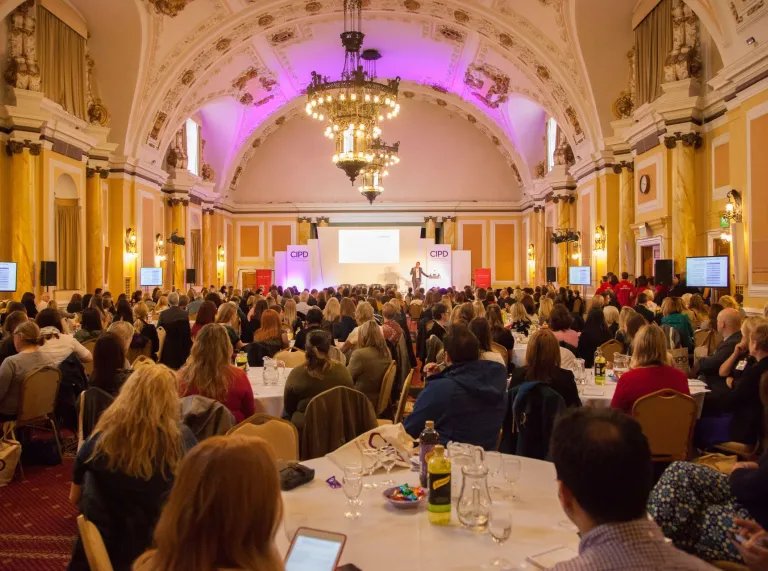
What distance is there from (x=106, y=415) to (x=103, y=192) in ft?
42.5

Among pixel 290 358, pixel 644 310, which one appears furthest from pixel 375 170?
Result: pixel 290 358

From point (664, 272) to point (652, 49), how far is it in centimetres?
Answer: 448

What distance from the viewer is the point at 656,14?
485 inches

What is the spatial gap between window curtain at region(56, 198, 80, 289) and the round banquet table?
39.0 ft

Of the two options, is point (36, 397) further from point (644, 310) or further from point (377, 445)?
point (644, 310)

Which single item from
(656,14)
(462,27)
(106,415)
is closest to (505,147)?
(462,27)

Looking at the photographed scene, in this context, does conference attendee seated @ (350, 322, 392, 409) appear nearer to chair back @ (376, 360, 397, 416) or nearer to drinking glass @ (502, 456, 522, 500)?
chair back @ (376, 360, 397, 416)

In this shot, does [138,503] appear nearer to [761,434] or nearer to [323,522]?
[323,522]

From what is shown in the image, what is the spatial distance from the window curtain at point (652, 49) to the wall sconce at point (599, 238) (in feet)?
8.91

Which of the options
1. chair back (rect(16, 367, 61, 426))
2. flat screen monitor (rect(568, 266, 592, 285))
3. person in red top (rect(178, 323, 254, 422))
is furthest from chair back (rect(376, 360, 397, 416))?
flat screen monitor (rect(568, 266, 592, 285))

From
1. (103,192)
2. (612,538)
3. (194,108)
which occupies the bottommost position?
(612,538)

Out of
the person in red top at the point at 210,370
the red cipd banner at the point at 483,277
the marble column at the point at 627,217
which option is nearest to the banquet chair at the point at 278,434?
the person in red top at the point at 210,370

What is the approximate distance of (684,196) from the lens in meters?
11.0

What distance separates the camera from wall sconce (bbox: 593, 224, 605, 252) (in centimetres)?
1454
